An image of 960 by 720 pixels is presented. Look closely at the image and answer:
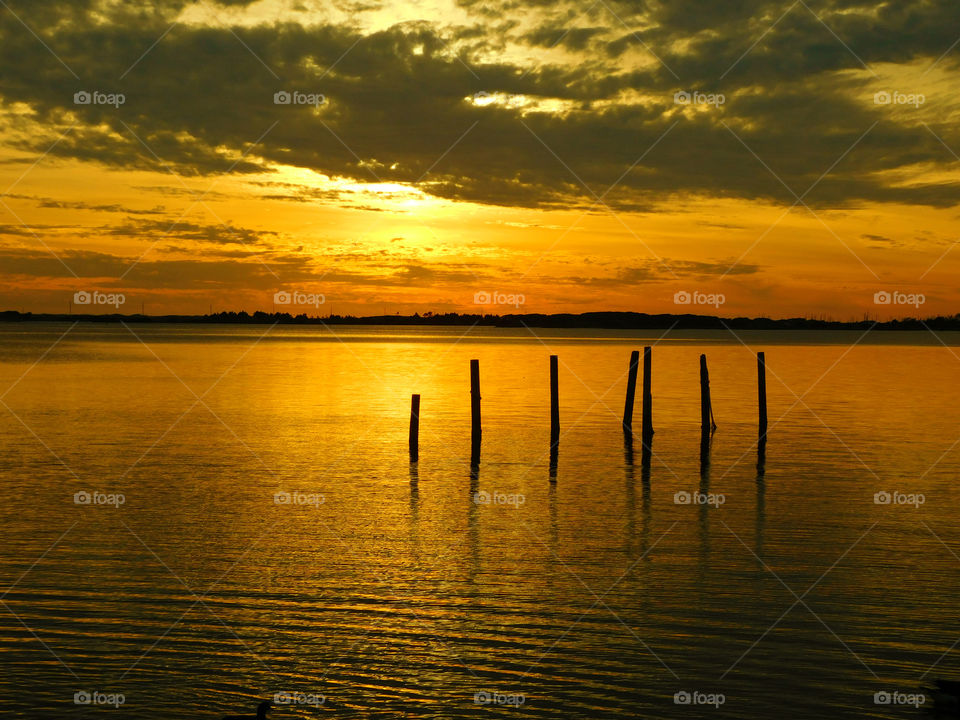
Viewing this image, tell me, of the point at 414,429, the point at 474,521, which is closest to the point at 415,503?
the point at 474,521

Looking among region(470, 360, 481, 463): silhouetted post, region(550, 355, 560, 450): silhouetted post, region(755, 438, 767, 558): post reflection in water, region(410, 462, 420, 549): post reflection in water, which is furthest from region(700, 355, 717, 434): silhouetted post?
region(410, 462, 420, 549): post reflection in water

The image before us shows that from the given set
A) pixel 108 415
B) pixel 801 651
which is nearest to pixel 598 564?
pixel 801 651

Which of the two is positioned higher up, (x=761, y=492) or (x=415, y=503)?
(x=761, y=492)

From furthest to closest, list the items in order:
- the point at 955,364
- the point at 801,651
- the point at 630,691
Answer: the point at 955,364 → the point at 801,651 → the point at 630,691

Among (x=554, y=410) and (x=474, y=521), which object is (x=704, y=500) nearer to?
(x=474, y=521)

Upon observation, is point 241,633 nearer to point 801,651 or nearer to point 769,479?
point 801,651

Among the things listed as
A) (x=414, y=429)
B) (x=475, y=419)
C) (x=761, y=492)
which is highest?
(x=475, y=419)

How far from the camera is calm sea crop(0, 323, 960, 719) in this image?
38.8 ft

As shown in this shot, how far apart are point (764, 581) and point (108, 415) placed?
37358 mm

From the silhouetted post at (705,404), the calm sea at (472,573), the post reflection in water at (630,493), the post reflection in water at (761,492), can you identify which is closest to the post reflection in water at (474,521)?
the calm sea at (472,573)

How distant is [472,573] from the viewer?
683 inches

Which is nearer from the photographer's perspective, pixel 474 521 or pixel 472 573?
pixel 472 573

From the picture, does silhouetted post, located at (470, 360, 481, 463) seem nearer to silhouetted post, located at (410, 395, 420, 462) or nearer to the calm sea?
the calm sea

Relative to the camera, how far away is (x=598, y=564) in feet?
59.8
